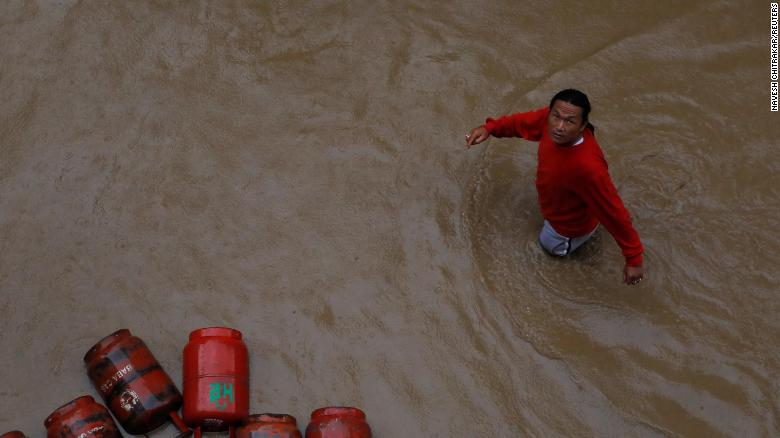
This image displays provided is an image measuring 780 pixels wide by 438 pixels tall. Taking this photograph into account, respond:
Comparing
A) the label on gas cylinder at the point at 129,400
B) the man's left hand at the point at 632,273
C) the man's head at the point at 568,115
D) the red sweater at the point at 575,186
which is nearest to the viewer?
the man's head at the point at 568,115

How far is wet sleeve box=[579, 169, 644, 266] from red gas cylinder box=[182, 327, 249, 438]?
1.67 metres

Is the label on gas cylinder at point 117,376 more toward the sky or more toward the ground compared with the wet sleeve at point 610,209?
more toward the ground

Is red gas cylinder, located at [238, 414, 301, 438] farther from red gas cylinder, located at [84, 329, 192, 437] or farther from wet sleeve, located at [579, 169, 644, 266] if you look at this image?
wet sleeve, located at [579, 169, 644, 266]

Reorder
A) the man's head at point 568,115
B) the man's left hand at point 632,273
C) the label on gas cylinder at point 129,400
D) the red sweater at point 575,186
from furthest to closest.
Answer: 1. the label on gas cylinder at point 129,400
2. the man's left hand at point 632,273
3. the red sweater at point 575,186
4. the man's head at point 568,115

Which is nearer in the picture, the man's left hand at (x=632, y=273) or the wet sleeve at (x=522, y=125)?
the man's left hand at (x=632, y=273)

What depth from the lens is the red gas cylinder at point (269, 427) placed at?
3604mm

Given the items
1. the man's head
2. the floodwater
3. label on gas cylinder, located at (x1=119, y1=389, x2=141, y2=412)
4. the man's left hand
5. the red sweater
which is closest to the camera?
the man's head

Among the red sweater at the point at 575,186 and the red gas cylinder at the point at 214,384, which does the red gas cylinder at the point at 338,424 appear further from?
the red sweater at the point at 575,186

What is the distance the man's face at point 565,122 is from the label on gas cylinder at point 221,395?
175cm

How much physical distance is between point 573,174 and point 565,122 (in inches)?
9.7

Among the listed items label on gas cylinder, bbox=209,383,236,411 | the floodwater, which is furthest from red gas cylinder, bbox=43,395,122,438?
label on gas cylinder, bbox=209,383,236,411

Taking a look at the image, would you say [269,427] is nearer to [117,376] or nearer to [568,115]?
[117,376]

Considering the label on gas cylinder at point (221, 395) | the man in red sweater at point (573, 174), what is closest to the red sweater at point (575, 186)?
the man in red sweater at point (573, 174)

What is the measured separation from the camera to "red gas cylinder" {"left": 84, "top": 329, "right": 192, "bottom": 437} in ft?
12.1
